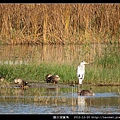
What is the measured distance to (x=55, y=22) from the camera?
23594 millimetres

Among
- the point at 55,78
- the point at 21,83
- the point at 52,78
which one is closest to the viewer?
the point at 21,83

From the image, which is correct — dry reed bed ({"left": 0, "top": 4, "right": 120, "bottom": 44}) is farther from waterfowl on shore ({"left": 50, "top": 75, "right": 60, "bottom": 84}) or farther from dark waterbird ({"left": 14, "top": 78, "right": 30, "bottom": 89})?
dark waterbird ({"left": 14, "top": 78, "right": 30, "bottom": 89})

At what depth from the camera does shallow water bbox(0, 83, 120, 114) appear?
1020 centimetres

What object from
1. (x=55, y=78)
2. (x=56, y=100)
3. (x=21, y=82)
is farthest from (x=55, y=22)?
(x=56, y=100)

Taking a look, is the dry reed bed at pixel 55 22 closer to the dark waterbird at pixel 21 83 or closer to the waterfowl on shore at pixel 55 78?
the waterfowl on shore at pixel 55 78

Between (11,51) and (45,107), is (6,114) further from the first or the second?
(11,51)

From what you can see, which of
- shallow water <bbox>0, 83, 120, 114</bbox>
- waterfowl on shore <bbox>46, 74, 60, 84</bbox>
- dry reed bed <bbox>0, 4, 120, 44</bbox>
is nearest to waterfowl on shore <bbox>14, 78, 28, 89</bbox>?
shallow water <bbox>0, 83, 120, 114</bbox>

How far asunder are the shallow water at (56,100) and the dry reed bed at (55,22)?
10289 mm

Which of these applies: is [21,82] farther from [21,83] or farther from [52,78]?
[52,78]

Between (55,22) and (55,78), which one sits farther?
(55,22)

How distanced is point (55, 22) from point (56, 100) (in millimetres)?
12535

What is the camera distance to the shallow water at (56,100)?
10.2m

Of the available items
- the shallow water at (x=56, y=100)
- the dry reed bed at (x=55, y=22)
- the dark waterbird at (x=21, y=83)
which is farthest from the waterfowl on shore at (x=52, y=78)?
the dry reed bed at (x=55, y=22)

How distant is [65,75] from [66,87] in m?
0.86
